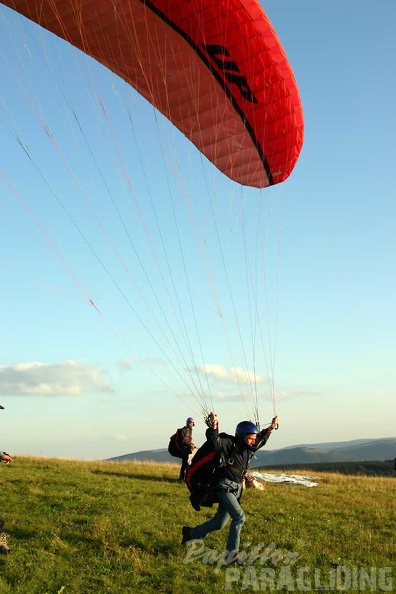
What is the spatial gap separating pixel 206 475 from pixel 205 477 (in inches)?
1.2

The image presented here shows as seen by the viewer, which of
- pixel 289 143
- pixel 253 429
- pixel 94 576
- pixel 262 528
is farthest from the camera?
pixel 289 143

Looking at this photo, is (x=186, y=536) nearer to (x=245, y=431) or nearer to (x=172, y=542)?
(x=172, y=542)

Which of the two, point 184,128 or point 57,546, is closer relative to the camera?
point 57,546

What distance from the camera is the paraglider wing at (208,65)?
10.4m

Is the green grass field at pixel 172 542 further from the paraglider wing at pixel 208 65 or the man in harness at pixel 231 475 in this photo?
the paraglider wing at pixel 208 65

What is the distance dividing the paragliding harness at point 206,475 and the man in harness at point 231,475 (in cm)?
3

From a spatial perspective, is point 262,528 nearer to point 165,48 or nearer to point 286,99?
point 286,99

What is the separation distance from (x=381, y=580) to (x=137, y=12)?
10552mm

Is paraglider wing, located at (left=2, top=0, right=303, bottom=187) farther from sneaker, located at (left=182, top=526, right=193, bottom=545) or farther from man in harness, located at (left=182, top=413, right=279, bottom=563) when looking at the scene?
sneaker, located at (left=182, top=526, right=193, bottom=545)

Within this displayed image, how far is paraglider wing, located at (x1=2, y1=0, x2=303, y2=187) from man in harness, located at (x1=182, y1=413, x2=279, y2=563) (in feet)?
22.6

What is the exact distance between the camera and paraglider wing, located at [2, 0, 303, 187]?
10.4 metres

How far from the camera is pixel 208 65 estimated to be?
37.9 ft

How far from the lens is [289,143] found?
41.3 feet

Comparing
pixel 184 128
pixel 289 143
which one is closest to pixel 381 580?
pixel 289 143
